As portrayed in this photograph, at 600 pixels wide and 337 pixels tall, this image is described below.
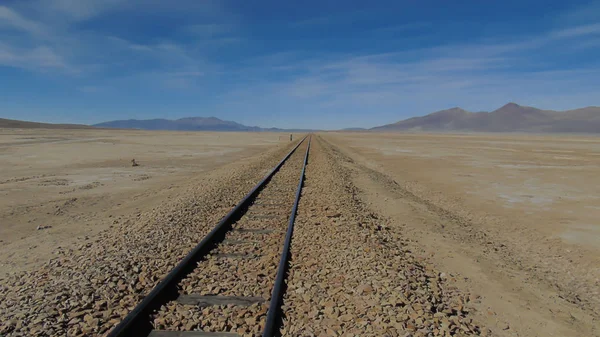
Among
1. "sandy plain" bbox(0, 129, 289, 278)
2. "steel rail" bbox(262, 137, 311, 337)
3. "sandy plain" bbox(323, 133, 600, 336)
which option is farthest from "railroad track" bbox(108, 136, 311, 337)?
"sandy plain" bbox(0, 129, 289, 278)

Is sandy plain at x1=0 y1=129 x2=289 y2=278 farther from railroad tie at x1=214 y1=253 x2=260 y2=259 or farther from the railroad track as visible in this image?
railroad tie at x1=214 y1=253 x2=260 y2=259

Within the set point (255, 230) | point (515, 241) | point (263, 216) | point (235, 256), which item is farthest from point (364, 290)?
point (515, 241)

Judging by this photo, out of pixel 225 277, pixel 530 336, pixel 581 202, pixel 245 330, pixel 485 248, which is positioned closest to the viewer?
pixel 245 330

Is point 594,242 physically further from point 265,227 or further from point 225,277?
point 225,277

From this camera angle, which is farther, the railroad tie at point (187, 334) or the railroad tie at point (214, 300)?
the railroad tie at point (214, 300)

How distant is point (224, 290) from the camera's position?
16.1ft

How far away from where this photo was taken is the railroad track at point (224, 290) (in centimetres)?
398

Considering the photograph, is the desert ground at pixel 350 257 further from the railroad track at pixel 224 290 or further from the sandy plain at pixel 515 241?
the railroad track at pixel 224 290

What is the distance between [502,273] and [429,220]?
329 cm

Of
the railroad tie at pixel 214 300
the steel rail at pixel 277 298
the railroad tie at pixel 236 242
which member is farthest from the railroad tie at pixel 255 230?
the railroad tie at pixel 214 300

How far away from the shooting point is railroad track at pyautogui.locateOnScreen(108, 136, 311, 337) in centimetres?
398

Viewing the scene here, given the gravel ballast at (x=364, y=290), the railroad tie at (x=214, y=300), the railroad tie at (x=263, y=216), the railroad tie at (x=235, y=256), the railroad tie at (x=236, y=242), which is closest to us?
the gravel ballast at (x=364, y=290)

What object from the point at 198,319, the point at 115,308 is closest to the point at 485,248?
the point at 198,319

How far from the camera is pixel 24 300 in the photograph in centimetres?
467
